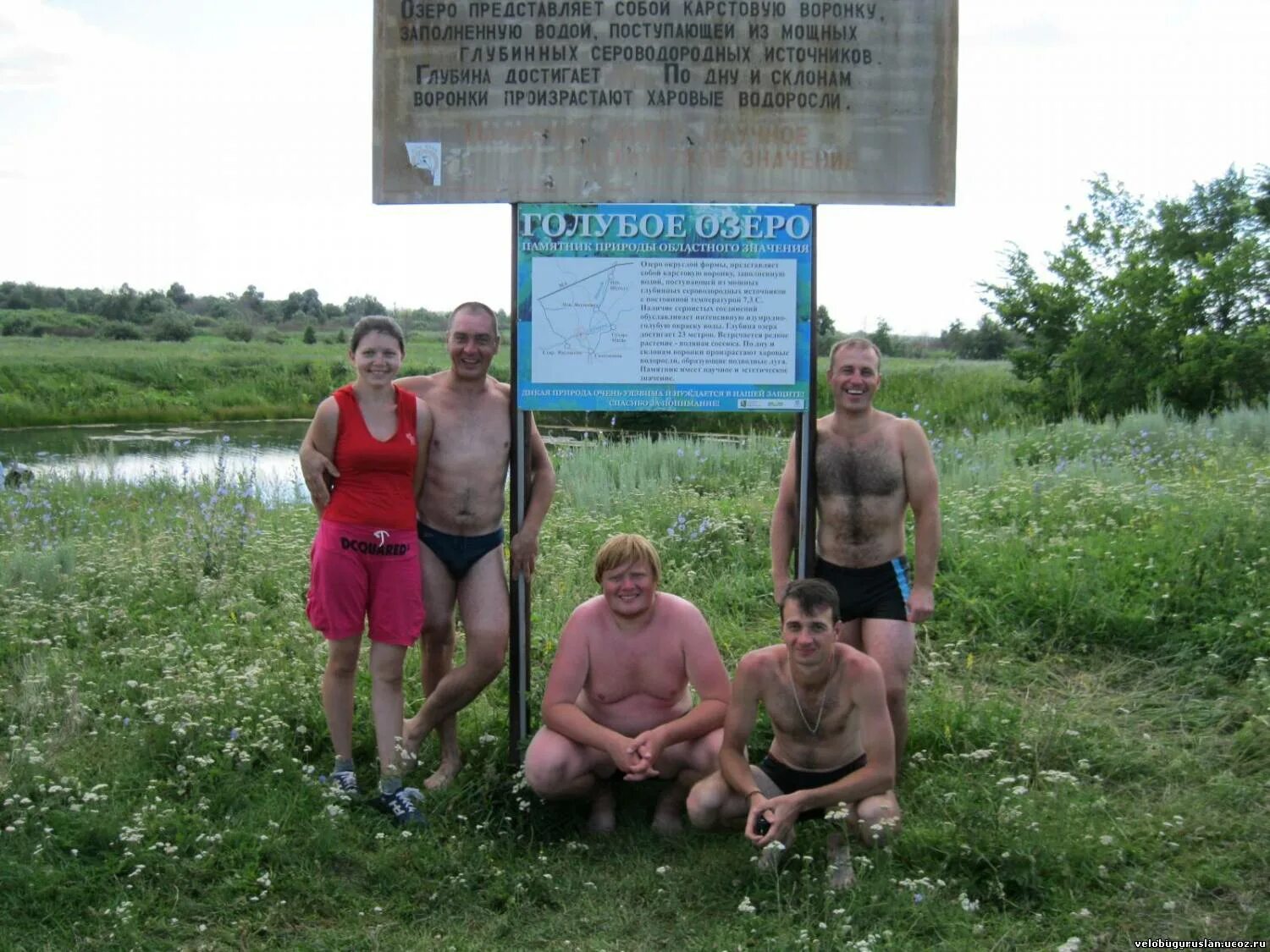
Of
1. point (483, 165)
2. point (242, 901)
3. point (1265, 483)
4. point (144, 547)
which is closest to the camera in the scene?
point (242, 901)

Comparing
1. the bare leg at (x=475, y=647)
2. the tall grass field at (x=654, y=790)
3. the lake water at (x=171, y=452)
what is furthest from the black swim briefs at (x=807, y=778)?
the lake water at (x=171, y=452)

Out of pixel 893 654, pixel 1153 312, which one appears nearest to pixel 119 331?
pixel 1153 312

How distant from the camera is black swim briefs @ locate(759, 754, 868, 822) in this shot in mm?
4215

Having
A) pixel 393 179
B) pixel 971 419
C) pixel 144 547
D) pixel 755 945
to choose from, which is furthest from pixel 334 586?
pixel 971 419

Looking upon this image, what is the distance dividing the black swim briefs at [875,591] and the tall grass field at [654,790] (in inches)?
25.1

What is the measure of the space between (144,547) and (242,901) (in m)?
5.17

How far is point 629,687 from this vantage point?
14.6 ft

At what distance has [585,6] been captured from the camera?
15.6 ft

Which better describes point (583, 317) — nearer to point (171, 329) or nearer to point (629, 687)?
point (629, 687)

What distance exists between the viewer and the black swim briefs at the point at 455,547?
4848 mm

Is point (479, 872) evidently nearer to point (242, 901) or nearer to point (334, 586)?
point (242, 901)

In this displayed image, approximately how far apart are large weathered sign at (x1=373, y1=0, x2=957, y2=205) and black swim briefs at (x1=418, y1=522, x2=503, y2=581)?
4.54 feet

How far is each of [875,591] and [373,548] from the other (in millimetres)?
1974

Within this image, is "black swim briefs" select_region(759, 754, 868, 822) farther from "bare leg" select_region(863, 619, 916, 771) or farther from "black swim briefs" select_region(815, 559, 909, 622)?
"black swim briefs" select_region(815, 559, 909, 622)
